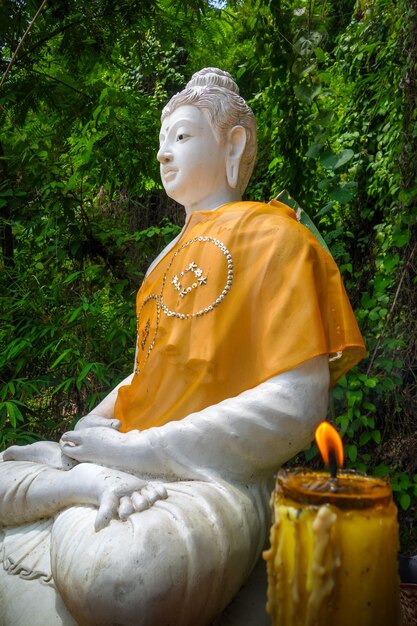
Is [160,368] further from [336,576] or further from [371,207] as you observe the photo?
[371,207]

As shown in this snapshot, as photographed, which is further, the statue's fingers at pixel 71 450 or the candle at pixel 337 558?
the statue's fingers at pixel 71 450

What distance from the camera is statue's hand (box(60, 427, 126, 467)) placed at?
1.58 metres

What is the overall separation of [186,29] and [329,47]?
2.66 m

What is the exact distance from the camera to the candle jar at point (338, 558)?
0.68m

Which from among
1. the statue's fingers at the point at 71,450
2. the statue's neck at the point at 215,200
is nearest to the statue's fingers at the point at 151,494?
the statue's fingers at the point at 71,450

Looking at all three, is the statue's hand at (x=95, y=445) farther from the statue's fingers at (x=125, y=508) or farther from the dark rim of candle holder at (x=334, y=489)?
the dark rim of candle holder at (x=334, y=489)

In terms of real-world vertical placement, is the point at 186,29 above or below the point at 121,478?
above

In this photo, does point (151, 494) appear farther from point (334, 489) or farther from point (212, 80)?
point (212, 80)

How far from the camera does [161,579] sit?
4.07 feet

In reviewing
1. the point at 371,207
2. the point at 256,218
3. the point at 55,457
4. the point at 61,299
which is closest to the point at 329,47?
the point at 371,207

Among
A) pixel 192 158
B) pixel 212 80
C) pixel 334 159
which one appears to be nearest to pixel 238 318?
pixel 192 158

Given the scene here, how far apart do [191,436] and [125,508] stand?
0.24m

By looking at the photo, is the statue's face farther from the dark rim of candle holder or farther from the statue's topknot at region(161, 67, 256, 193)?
the dark rim of candle holder

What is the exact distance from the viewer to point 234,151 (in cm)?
205
